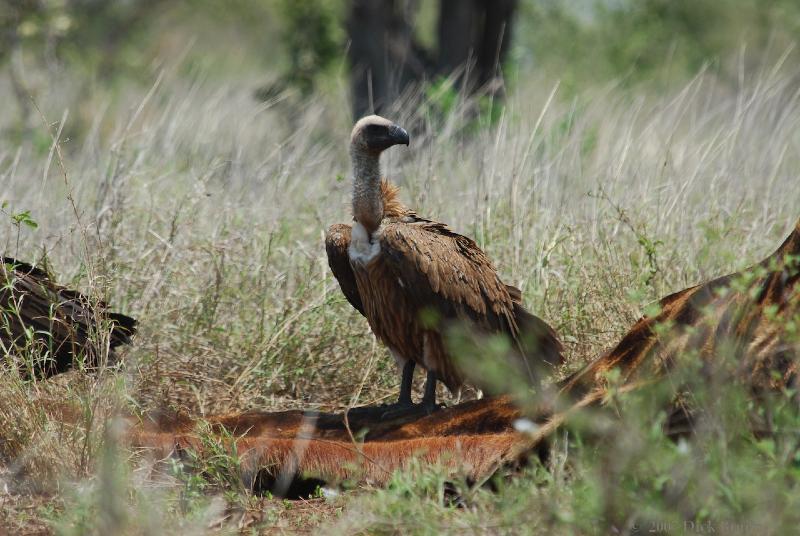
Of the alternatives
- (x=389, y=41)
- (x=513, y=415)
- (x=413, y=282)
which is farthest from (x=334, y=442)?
(x=389, y=41)

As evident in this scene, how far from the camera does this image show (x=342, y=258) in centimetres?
489

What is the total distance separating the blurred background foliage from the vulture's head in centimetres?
107

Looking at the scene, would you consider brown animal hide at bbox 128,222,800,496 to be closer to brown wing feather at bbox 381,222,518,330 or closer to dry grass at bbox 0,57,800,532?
dry grass at bbox 0,57,800,532

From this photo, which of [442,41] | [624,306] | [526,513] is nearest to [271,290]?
[624,306]

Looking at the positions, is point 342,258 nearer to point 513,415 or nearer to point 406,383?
point 406,383

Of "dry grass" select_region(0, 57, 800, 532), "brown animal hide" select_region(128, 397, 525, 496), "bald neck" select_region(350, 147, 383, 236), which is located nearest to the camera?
"brown animal hide" select_region(128, 397, 525, 496)

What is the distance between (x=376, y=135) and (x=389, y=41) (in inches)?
328

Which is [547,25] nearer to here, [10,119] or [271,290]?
[10,119]

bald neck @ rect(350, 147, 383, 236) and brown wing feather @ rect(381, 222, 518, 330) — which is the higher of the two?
bald neck @ rect(350, 147, 383, 236)

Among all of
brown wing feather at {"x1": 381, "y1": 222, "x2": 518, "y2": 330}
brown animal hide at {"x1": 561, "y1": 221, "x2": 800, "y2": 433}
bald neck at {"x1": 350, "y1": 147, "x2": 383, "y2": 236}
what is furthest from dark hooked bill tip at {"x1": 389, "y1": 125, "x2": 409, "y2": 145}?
brown animal hide at {"x1": 561, "y1": 221, "x2": 800, "y2": 433}

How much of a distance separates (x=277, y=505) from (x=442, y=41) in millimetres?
10547

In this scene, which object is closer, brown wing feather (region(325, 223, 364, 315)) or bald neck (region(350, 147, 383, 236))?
bald neck (region(350, 147, 383, 236))

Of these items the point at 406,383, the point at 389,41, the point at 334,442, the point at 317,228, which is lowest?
the point at 406,383

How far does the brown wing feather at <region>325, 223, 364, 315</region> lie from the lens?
192 inches
